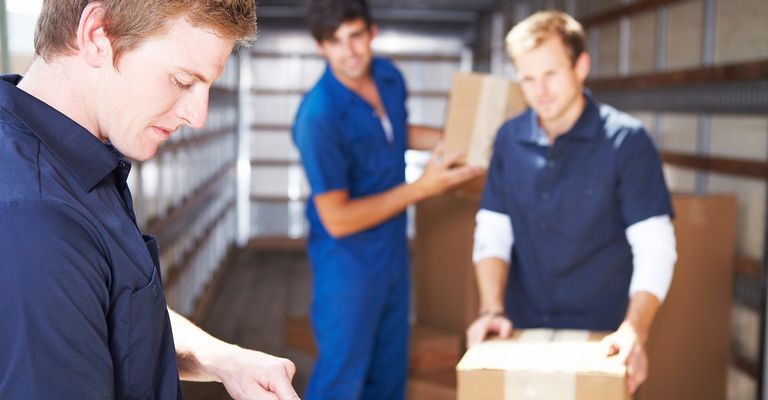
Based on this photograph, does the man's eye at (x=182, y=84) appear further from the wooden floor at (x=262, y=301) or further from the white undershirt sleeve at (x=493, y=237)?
the wooden floor at (x=262, y=301)

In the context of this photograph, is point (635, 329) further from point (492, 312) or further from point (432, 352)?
point (432, 352)

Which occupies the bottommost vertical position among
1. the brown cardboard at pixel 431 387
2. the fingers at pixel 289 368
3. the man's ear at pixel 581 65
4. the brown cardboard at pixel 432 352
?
the brown cardboard at pixel 431 387

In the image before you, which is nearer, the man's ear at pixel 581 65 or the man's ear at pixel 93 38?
the man's ear at pixel 93 38

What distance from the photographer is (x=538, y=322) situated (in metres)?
2.19

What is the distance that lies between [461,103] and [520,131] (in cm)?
64

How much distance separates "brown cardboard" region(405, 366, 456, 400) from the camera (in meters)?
3.24

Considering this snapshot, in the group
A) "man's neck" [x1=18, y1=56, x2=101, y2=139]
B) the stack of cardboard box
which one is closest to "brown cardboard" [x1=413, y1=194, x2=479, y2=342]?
the stack of cardboard box

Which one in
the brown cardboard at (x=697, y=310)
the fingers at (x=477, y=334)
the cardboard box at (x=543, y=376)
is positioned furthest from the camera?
the brown cardboard at (x=697, y=310)

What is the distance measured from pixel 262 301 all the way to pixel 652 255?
5027 millimetres

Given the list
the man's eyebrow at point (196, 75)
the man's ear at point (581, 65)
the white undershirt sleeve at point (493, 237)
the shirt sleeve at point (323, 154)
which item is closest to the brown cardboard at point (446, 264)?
the shirt sleeve at point (323, 154)

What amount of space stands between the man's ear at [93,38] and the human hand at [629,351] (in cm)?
113

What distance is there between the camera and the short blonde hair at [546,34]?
2.09 meters

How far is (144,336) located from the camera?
0.94m

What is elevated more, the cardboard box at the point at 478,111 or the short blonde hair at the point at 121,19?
the short blonde hair at the point at 121,19
